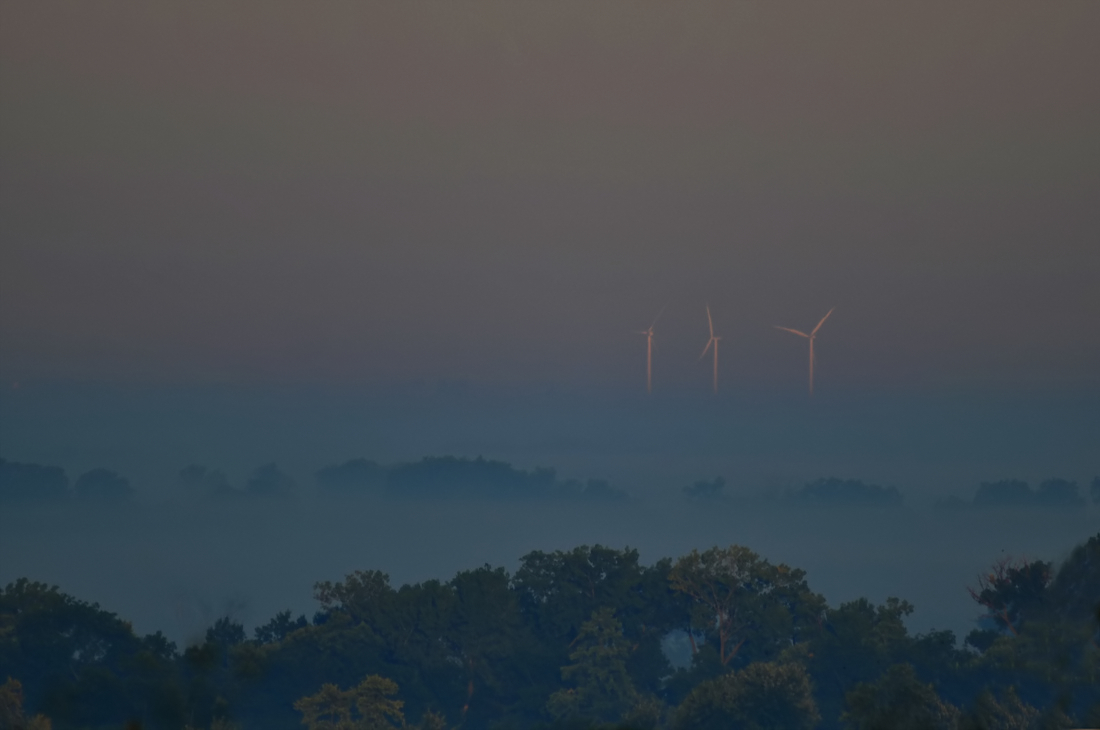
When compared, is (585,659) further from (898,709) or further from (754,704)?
(898,709)

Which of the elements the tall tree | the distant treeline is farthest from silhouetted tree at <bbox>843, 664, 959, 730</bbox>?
the tall tree

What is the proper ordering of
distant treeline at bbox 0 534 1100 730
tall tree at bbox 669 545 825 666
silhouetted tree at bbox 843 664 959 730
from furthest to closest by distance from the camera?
tall tree at bbox 669 545 825 666
distant treeline at bbox 0 534 1100 730
silhouetted tree at bbox 843 664 959 730

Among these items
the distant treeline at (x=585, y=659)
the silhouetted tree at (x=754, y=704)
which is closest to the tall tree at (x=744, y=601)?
the distant treeline at (x=585, y=659)

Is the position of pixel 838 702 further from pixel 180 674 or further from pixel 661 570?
pixel 180 674

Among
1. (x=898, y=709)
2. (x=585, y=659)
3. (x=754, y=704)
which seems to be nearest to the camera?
(x=898, y=709)

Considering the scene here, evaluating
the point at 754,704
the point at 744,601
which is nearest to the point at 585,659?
the point at 744,601

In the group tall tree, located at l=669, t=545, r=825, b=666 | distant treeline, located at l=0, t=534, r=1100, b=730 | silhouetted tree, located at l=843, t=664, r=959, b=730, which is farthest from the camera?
tall tree, located at l=669, t=545, r=825, b=666

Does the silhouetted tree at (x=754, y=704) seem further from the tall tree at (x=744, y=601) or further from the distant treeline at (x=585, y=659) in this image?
the tall tree at (x=744, y=601)

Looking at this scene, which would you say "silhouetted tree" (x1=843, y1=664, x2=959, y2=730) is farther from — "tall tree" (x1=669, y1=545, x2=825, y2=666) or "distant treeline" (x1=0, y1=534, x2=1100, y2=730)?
"tall tree" (x1=669, y1=545, x2=825, y2=666)

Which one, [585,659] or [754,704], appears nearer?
[754,704]
